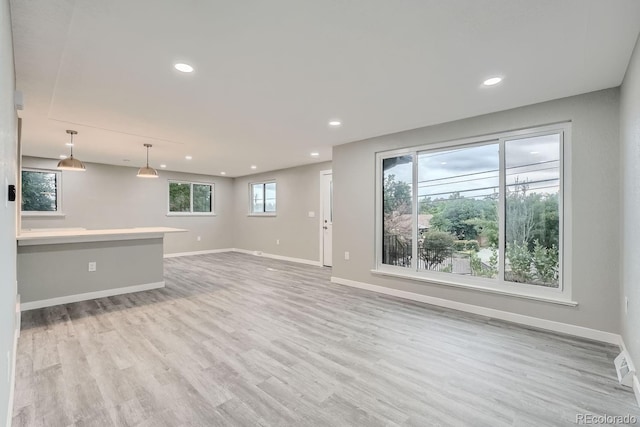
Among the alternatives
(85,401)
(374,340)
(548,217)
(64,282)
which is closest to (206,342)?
(85,401)

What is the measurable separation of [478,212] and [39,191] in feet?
27.8

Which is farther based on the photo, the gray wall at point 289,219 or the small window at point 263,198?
the small window at point 263,198

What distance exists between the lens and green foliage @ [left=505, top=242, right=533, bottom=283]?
3.23 metres

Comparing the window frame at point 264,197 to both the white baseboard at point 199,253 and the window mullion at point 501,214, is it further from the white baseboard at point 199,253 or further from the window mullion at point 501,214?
the window mullion at point 501,214

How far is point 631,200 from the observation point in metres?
2.19

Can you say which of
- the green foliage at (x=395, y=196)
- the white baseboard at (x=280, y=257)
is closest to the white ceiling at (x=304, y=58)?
the green foliage at (x=395, y=196)

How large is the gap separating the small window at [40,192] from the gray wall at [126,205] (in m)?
0.14

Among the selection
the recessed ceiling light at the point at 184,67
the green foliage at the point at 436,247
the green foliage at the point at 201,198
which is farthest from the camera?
the green foliage at the point at 201,198

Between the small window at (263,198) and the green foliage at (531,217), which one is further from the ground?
the small window at (263,198)

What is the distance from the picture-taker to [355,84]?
2.66m

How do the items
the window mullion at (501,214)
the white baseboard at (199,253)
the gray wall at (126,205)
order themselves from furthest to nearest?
the white baseboard at (199,253) → the gray wall at (126,205) → the window mullion at (501,214)

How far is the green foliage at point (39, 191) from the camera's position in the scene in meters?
6.04

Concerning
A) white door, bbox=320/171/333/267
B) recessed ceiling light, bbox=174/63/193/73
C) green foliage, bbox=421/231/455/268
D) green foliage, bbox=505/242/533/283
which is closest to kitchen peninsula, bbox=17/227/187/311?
recessed ceiling light, bbox=174/63/193/73

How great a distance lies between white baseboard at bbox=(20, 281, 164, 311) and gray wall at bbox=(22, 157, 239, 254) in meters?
3.40
